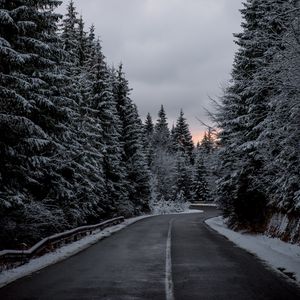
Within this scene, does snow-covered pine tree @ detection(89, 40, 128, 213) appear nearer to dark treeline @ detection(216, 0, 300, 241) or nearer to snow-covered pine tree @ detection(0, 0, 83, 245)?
dark treeline @ detection(216, 0, 300, 241)

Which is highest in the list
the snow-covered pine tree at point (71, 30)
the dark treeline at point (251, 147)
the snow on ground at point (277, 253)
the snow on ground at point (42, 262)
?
the snow-covered pine tree at point (71, 30)

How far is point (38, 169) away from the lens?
17672 millimetres

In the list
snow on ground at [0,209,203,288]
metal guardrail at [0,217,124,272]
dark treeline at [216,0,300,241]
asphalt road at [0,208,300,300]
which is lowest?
asphalt road at [0,208,300,300]

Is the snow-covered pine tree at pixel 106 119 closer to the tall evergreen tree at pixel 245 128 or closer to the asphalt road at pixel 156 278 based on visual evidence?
the tall evergreen tree at pixel 245 128

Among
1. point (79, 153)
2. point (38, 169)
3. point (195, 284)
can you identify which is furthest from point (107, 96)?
point (195, 284)

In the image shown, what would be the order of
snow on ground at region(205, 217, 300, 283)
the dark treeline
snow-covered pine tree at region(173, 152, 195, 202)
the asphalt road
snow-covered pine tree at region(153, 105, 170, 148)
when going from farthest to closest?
1. snow-covered pine tree at region(153, 105, 170, 148)
2. snow-covered pine tree at region(173, 152, 195, 202)
3. the dark treeline
4. snow on ground at region(205, 217, 300, 283)
5. the asphalt road

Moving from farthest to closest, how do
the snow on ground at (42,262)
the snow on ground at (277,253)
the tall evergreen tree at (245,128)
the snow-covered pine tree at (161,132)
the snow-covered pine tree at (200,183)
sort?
the snow-covered pine tree at (161,132), the snow-covered pine tree at (200,183), the tall evergreen tree at (245,128), the snow on ground at (277,253), the snow on ground at (42,262)

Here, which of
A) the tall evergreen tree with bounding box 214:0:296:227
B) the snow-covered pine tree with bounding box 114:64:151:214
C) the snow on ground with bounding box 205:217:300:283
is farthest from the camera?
the snow-covered pine tree with bounding box 114:64:151:214

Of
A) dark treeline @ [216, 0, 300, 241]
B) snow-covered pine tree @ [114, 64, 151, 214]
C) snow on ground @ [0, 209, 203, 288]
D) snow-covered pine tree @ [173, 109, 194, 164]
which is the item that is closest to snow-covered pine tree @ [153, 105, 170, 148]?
snow-covered pine tree @ [173, 109, 194, 164]

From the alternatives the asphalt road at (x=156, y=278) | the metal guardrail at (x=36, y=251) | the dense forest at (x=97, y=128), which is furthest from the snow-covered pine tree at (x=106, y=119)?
the asphalt road at (x=156, y=278)

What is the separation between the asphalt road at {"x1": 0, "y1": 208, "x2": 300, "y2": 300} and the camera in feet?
28.2

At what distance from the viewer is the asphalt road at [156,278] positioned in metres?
8.61

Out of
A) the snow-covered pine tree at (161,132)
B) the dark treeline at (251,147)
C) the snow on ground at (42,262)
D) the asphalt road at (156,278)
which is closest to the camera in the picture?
the asphalt road at (156,278)

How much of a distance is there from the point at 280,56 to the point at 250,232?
47.4ft
